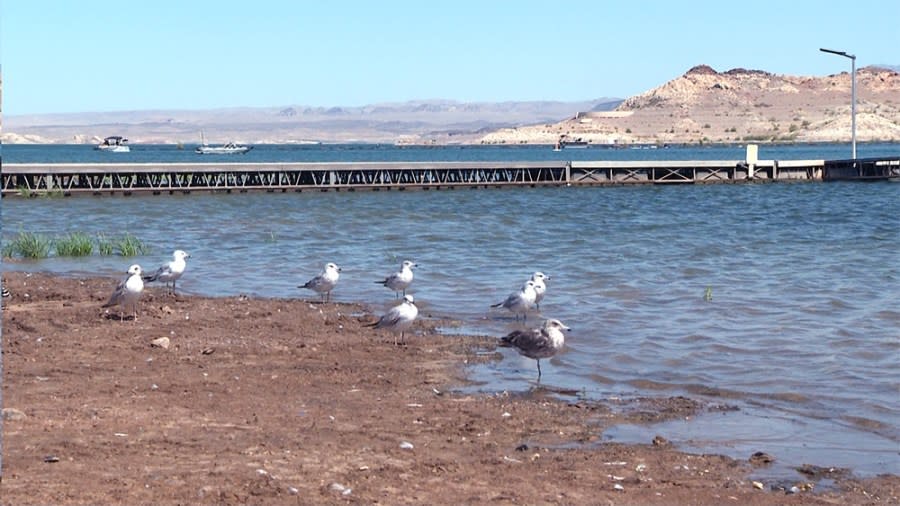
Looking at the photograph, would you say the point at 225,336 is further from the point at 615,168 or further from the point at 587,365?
the point at 615,168

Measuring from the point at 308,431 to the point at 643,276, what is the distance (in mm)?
14908

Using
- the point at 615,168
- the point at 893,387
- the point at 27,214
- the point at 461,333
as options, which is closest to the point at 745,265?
the point at 461,333

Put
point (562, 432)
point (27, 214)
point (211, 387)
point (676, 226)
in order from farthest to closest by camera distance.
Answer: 1. point (27, 214)
2. point (676, 226)
3. point (211, 387)
4. point (562, 432)

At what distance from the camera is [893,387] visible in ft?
42.3

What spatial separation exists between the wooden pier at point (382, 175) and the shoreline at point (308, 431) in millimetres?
37841

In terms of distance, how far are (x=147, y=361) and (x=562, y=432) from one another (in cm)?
453

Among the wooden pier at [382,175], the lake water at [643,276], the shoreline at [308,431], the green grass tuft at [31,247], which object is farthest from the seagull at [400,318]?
the wooden pier at [382,175]

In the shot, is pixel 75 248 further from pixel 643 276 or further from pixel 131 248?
pixel 643 276

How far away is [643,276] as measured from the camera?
77.9 feet

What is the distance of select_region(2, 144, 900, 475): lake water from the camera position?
12117mm

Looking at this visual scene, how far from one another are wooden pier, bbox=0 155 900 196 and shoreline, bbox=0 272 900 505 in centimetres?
3784

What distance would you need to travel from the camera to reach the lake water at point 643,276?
1212cm

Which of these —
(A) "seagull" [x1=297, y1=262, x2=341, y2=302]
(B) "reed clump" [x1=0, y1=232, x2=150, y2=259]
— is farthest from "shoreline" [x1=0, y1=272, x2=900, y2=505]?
(B) "reed clump" [x1=0, y1=232, x2=150, y2=259]

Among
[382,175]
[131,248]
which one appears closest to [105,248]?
[131,248]
